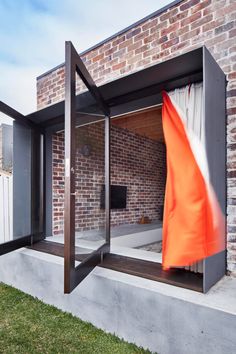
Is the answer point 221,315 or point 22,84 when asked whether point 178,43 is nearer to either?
point 221,315

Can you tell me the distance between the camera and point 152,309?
2041 millimetres

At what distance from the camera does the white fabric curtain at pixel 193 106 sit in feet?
7.23

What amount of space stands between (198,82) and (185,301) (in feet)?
6.08

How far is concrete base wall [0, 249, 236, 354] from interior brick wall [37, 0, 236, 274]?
2.30ft

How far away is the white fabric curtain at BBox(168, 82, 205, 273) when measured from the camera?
2203 millimetres

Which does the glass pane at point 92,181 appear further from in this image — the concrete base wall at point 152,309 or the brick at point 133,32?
the brick at point 133,32

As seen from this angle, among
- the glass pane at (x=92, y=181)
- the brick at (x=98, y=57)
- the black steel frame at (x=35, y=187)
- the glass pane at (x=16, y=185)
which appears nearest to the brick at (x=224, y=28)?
the glass pane at (x=92, y=181)

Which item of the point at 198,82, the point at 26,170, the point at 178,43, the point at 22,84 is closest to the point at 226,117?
the point at 198,82

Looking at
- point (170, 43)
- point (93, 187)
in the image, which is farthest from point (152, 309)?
point (170, 43)

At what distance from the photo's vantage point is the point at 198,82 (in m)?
2.35

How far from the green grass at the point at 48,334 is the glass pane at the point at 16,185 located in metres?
1.07

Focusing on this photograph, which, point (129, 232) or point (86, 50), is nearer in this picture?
point (86, 50)

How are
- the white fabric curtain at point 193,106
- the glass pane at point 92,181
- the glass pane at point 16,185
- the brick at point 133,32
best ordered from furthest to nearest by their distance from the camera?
1. the glass pane at point 16,185
2. the brick at point 133,32
3. the glass pane at point 92,181
4. the white fabric curtain at point 193,106

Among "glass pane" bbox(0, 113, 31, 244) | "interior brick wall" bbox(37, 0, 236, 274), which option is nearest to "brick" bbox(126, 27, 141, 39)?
"interior brick wall" bbox(37, 0, 236, 274)
